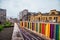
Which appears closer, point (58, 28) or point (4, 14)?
point (58, 28)

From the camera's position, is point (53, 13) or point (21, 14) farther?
point (21, 14)

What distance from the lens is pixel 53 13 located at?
1118 centimetres

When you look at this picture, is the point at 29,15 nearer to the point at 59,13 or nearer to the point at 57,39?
the point at 59,13

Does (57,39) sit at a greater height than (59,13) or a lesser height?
lesser

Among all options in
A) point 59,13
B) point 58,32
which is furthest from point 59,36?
point 59,13

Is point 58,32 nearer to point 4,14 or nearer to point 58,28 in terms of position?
point 58,28

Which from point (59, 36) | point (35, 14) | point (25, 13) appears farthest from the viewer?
point (25, 13)

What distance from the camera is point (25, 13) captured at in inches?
732

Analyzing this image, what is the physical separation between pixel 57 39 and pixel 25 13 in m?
12.9

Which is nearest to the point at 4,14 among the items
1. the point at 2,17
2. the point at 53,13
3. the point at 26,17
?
the point at 2,17

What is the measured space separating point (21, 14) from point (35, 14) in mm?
2332

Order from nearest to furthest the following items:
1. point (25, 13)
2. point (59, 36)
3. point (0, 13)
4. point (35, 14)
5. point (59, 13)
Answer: point (59, 36) < point (59, 13) < point (35, 14) < point (25, 13) < point (0, 13)

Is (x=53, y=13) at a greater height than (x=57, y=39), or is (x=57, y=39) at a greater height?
(x=53, y=13)

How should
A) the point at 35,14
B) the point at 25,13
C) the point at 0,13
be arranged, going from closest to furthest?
the point at 35,14
the point at 25,13
the point at 0,13
